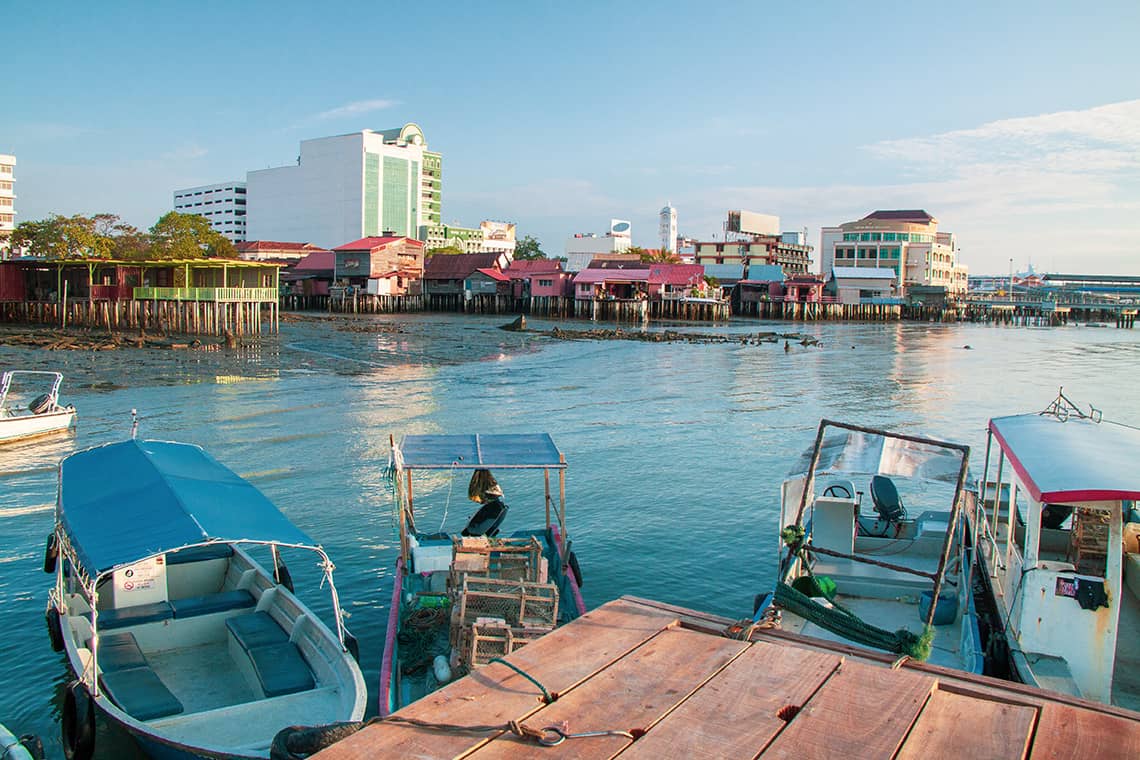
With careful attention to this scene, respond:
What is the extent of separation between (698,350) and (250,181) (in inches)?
3487

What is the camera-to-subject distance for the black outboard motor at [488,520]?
1233 cm

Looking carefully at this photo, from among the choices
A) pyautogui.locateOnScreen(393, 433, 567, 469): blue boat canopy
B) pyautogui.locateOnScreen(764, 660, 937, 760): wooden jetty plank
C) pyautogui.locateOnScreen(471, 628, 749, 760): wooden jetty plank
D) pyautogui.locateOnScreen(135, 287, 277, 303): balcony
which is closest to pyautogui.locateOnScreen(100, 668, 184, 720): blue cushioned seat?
pyautogui.locateOnScreen(393, 433, 567, 469): blue boat canopy

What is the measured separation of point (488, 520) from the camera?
1241 cm

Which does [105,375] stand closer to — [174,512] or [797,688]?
[174,512]

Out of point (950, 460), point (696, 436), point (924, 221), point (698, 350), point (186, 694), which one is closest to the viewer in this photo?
point (186, 694)

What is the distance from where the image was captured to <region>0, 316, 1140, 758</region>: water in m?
12.5

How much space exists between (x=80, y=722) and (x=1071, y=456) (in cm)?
915

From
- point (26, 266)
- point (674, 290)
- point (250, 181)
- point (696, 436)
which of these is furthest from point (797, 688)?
point (250, 181)

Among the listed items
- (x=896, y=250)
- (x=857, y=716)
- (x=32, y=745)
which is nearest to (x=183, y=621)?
(x=32, y=745)

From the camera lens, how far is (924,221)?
107 m

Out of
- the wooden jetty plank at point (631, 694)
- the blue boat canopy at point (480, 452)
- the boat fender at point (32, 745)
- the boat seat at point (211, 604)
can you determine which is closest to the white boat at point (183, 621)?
the boat seat at point (211, 604)

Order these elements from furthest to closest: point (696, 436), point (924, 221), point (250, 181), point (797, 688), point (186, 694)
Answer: point (250, 181) < point (924, 221) < point (696, 436) < point (186, 694) < point (797, 688)

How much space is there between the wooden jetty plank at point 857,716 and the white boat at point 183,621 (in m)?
5.23

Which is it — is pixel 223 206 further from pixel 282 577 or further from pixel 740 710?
pixel 740 710
